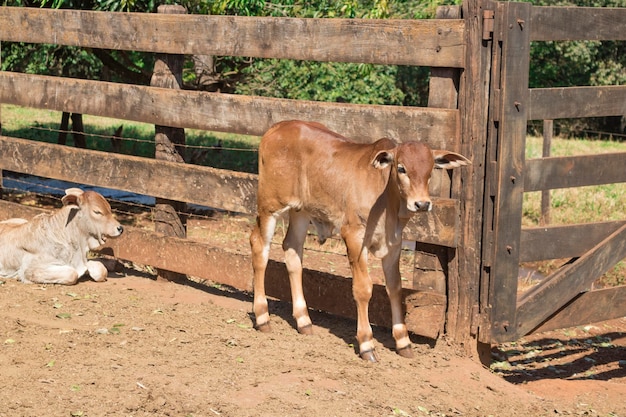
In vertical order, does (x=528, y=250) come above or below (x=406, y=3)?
below

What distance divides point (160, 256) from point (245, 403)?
3264 millimetres

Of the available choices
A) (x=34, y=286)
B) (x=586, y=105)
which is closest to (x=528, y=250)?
(x=586, y=105)

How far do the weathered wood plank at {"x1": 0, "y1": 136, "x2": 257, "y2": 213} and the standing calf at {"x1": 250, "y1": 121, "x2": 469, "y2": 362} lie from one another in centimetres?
66

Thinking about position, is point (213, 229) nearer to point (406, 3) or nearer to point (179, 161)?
point (179, 161)

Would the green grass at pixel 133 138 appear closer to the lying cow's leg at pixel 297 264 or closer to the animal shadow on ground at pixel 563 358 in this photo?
the animal shadow on ground at pixel 563 358

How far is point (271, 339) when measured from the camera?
22.6 feet

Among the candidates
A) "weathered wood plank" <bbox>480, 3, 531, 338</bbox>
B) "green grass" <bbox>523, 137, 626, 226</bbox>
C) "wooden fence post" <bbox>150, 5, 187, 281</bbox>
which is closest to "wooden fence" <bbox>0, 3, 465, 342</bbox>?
"wooden fence post" <bbox>150, 5, 187, 281</bbox>

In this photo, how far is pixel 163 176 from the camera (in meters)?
8.43

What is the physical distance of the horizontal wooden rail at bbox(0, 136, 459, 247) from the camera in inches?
260

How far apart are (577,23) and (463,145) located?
3.83ft

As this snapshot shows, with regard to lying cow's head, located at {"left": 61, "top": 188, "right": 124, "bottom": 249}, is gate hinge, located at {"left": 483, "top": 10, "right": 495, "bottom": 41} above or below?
above

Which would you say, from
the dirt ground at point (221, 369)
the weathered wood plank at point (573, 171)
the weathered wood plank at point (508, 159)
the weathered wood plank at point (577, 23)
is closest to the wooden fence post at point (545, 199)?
the dirt ground at point (221, 369)

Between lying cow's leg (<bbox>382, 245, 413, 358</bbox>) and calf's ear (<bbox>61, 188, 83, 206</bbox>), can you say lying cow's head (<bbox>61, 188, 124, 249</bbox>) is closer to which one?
calf's ear (<bbox>61, 188, 83, 206</bbox>)

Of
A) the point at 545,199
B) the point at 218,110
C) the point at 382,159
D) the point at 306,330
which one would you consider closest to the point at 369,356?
the point at 306,330
